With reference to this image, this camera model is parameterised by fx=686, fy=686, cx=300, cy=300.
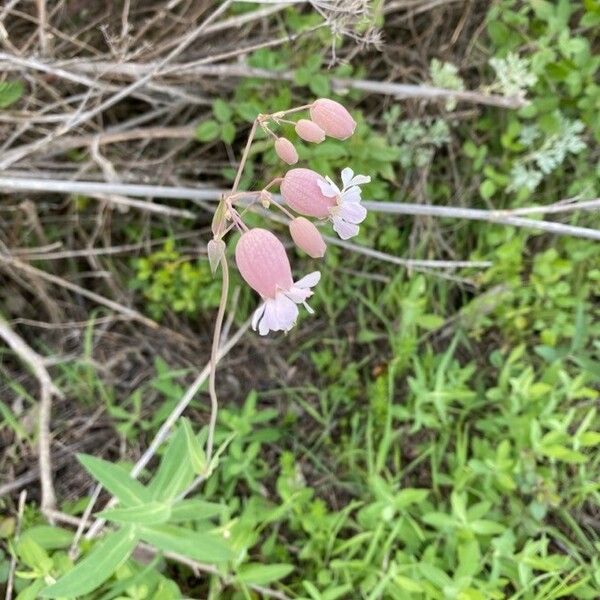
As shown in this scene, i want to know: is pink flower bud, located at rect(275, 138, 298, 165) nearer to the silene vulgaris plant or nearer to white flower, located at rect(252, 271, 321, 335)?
the silene vulgaris plant

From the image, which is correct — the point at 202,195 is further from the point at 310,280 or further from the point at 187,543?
the point at 187,543

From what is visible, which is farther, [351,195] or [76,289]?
[76,289]

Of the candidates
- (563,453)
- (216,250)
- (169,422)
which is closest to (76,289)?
(169,422)

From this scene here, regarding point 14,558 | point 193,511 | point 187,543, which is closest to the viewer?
point 187,543

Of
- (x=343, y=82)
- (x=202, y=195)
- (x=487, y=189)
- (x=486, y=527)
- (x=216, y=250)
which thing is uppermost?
(x=216, y=250)

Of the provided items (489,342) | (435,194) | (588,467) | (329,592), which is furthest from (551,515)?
(435,194)

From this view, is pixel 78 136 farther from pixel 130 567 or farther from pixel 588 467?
pixel 588 467
